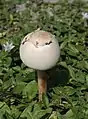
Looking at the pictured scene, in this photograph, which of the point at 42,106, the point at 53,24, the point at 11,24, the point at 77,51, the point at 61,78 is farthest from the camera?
the point at 11,24

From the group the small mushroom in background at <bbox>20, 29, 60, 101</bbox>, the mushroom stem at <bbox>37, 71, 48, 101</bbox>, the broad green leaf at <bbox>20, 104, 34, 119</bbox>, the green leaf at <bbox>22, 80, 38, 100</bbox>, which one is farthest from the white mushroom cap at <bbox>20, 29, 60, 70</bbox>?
the green leaf at <bbox>22, 80, 38, 100</bbox>

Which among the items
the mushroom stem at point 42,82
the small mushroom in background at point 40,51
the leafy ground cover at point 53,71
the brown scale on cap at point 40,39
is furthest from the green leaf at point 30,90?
the brown scale on cap at point 40,39

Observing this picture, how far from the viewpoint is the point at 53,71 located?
2719 mm

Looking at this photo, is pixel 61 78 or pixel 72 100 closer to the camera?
pixel 72 100

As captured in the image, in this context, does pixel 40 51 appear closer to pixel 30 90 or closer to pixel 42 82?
pixel 42 82

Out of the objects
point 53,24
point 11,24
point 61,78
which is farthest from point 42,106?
point 11,24

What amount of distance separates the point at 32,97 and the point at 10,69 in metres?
0.35

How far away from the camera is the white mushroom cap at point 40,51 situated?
2.12 meters

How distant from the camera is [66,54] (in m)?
3.02

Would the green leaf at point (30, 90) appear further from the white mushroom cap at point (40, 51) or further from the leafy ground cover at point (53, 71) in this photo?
the white mushroom cap at point (40, 51)

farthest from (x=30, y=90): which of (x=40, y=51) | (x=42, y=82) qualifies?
(x=40, y=51)

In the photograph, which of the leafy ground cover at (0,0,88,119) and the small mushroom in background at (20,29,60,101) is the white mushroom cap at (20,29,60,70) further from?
the leafy ground cover at (0,0,88,119)

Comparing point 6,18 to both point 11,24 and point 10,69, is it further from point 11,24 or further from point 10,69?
point 10,69

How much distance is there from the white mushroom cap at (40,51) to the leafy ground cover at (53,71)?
0.93ft
